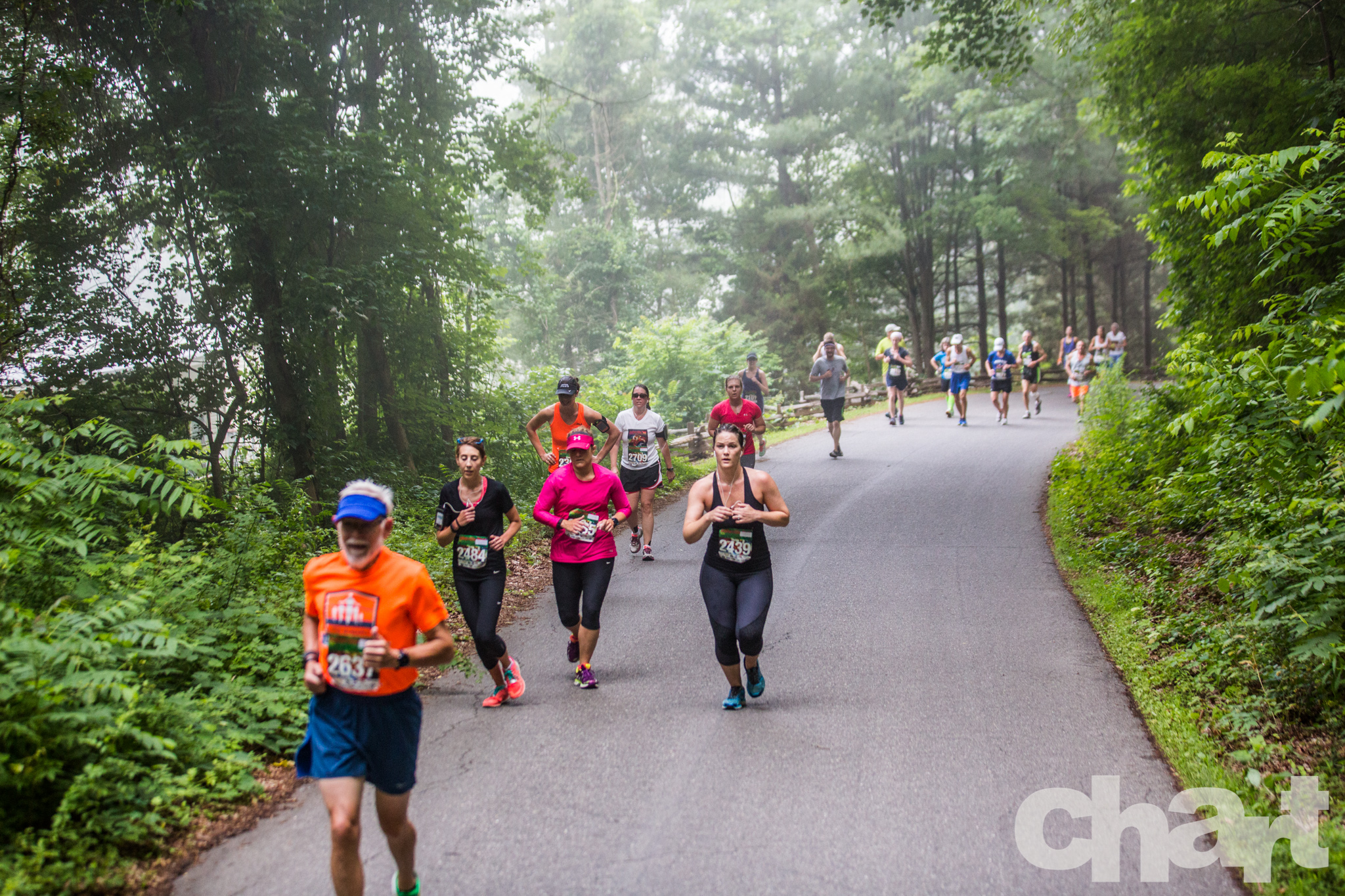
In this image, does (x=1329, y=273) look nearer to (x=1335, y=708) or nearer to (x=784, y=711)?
(x=1335, y=708)

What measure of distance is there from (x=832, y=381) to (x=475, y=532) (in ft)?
38.5

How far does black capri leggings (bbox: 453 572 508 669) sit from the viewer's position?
6.21 metres

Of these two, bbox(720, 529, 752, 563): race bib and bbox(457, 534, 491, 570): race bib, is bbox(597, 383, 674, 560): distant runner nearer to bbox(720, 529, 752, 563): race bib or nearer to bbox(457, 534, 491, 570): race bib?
bbox(457, 534, 491, 570): race bib

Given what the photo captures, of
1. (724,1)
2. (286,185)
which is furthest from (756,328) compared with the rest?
(286,185)

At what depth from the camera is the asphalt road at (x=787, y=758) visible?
13.6ft

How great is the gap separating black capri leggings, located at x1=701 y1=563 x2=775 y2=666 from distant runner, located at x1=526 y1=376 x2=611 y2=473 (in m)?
3.71

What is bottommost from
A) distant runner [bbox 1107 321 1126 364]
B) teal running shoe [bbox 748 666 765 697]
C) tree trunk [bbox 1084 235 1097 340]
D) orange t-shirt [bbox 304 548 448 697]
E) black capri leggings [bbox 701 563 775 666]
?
teal running shoe [bbox 748 666 765 697]

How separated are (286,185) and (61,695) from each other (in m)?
10.3

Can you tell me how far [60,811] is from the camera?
4.14m

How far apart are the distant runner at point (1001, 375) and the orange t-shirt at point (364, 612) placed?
1853cm

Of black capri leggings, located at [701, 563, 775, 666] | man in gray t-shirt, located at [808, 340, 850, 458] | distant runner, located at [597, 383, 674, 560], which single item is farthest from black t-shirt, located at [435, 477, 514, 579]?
man in gray t-shirt, located at [808, 340, 850, 458]

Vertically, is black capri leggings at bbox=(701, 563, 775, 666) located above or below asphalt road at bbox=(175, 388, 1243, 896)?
above

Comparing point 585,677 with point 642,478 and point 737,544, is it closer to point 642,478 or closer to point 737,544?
point 737,544

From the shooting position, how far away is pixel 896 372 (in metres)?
21.0
